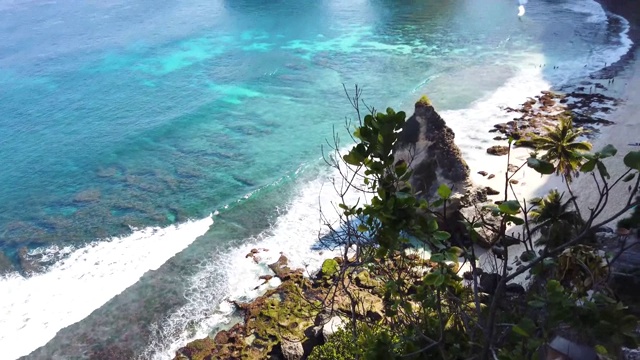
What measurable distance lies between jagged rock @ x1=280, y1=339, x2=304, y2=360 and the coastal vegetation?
27 millimetres

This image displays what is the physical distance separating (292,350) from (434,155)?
30.2 ft

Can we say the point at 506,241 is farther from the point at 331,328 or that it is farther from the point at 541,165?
the point at 331,328

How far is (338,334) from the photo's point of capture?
39.7ft

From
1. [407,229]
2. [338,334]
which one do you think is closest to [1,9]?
[338,334]

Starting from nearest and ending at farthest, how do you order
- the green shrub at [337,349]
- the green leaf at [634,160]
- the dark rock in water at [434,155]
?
the green leaf at [634,160]
the green shrub at [337,349]
the dark rock in water at [434,155]

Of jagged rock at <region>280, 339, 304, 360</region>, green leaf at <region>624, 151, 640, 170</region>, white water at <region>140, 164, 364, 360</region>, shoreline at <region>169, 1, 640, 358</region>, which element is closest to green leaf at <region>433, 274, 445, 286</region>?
green leaf at <region>624, 151, 640, 170</region>

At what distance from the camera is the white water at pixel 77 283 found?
15828 millimetres

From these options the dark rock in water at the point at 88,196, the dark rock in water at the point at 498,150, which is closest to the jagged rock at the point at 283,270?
the dark rock in water at the point at 88,196

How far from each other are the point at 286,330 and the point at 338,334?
2902mm

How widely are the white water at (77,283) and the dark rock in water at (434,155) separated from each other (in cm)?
900

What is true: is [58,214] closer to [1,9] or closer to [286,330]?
[286,330]

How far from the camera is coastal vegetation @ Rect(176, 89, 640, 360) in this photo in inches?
170

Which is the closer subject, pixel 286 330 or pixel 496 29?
pixel 286 330

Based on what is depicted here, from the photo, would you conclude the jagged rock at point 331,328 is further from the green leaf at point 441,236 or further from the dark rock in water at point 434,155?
the green leaf at point 441,236
